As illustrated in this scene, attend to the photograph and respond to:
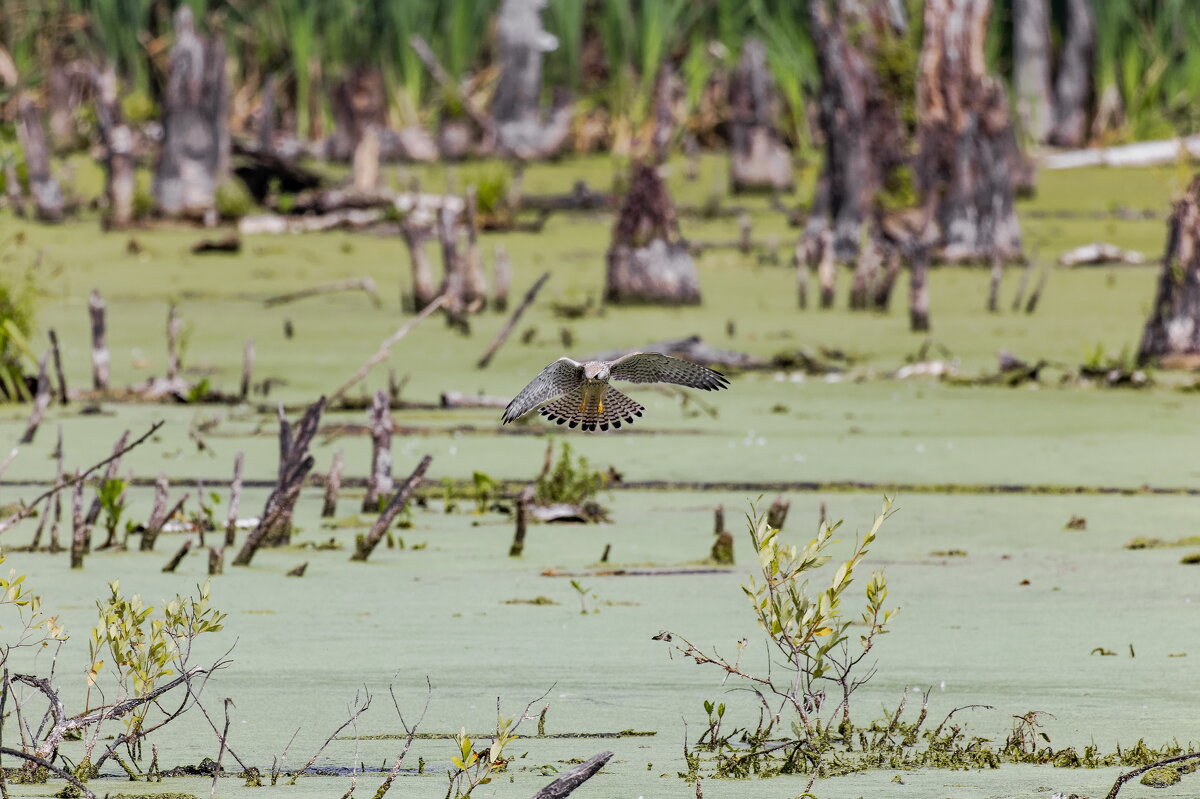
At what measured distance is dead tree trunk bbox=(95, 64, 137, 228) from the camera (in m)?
20.2

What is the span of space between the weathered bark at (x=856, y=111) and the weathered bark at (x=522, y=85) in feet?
19.2

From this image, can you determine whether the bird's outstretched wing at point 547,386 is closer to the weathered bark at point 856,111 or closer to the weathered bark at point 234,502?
the weathered bark at point 234,502

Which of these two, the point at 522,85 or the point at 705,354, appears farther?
the point at 522,85

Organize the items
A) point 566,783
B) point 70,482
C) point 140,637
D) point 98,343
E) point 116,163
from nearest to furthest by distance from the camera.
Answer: point 566,783, point 140,637, point 70,482, point 98,343, point 116,163

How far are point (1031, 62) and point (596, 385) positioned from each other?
64.9ft

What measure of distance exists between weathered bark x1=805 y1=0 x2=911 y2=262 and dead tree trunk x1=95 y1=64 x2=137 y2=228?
549cm

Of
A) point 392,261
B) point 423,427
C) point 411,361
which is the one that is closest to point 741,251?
point 392,261

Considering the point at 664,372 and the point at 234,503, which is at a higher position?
the point at 664,372

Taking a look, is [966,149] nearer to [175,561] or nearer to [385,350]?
[385,350]

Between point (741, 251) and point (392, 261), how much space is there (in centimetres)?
264

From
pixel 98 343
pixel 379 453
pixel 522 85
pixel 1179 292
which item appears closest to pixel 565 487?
pixel 379 453

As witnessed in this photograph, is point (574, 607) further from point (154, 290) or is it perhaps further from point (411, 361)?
point (154, 290)

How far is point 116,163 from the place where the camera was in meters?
20.4

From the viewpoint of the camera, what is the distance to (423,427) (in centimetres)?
1060
